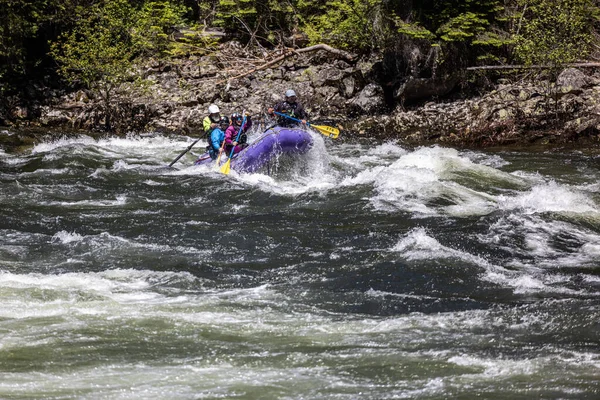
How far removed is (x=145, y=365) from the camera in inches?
172

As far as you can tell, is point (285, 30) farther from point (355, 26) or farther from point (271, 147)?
point (271, 147)

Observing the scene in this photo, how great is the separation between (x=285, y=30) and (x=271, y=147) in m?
13.0

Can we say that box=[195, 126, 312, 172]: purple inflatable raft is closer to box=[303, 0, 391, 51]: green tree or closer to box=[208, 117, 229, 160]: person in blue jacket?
box=[208, 117, 229, 160]: person in blue jacket

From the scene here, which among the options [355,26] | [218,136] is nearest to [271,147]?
[218,136]

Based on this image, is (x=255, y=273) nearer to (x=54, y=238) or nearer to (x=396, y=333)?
(x=396, y=333)

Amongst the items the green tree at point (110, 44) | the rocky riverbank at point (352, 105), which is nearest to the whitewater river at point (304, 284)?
the rocky riverbank at point (352, 105)

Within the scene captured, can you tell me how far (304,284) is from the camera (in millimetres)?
6211

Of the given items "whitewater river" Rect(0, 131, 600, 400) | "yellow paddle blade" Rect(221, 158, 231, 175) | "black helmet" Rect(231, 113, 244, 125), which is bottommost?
"whitewater river" Rect(0, 131, 600, 400)

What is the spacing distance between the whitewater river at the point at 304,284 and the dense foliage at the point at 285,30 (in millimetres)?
6130

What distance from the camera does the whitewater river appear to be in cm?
418

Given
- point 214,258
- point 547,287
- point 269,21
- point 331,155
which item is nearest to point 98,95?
point 269,21

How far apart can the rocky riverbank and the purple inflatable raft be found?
16.0 ft

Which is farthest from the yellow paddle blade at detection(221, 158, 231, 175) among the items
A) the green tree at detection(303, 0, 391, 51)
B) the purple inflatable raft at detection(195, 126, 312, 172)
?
the green tree at detection(303, 0, 391, 51)

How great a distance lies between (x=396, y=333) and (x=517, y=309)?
1159 millimetres
